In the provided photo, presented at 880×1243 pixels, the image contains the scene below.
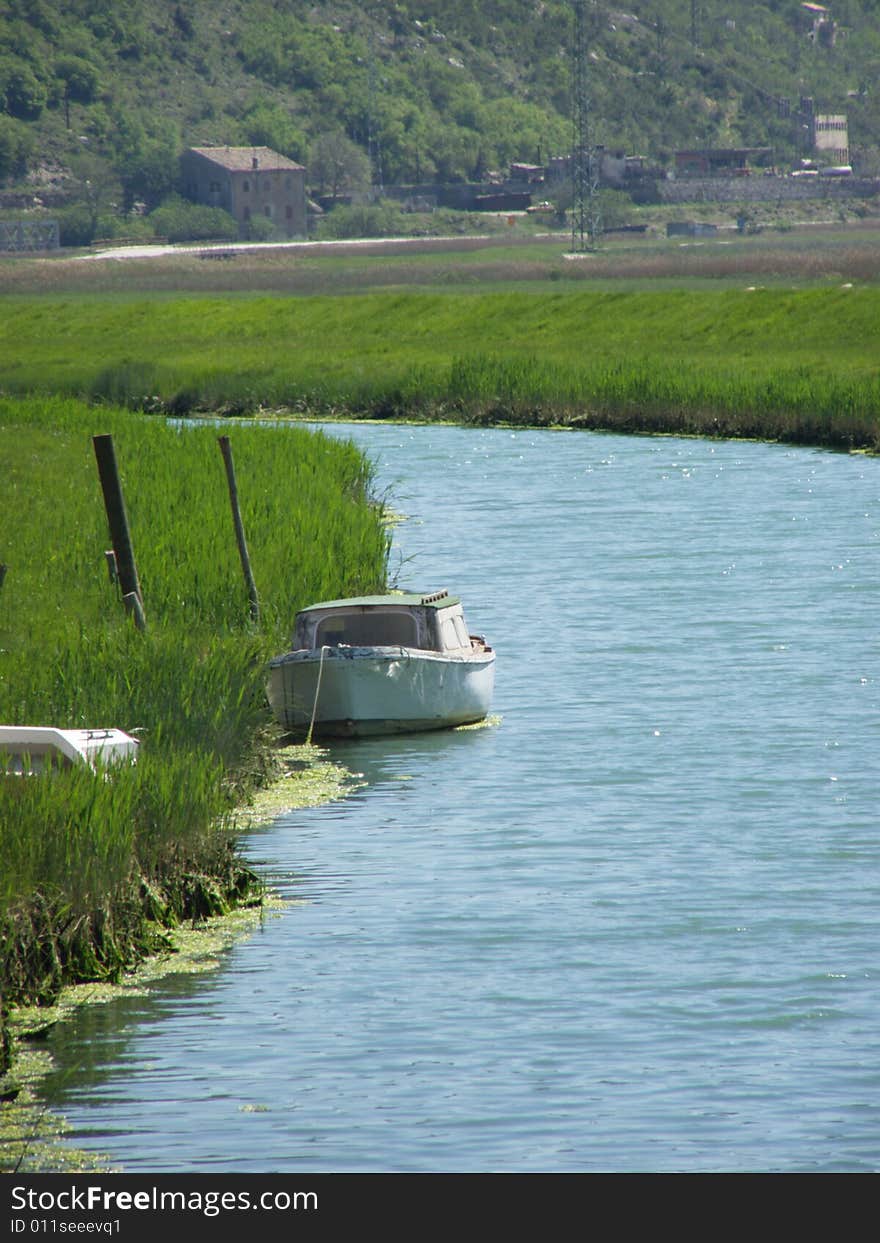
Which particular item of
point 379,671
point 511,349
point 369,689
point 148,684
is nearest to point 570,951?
point 148,684

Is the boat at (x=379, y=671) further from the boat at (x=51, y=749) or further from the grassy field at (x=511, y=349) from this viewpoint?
the grassy field at (x=511, y=349)

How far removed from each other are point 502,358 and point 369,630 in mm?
44781

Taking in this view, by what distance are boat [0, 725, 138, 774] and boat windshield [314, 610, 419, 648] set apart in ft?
24.0

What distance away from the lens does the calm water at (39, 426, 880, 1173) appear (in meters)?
12.6

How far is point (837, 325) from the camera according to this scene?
234 feet

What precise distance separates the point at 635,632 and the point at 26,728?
15.6 meters

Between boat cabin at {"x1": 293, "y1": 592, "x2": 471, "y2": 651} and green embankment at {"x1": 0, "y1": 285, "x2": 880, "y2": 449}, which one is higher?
boat cabin at {"x1": 293, "y1": 592, "x2": 471, "y2": 651}

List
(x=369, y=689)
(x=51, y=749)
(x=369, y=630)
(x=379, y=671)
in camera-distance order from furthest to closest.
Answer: (x=369, y=630)
(x=369, y=689)
(x=379, y=671)
(x=51, y=749)

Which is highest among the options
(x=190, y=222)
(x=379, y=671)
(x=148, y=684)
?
(x=148, y=684)

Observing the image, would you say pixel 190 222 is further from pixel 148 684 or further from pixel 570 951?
pixel 570 951

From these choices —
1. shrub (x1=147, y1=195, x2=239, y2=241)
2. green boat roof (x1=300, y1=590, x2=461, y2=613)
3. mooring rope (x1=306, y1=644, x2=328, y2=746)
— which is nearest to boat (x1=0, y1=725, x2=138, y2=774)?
mooring rope (x1=306, y1=644, x2=328, y2=746)

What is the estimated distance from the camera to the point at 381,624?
973 inches

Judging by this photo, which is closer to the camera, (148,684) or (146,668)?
(148,684)

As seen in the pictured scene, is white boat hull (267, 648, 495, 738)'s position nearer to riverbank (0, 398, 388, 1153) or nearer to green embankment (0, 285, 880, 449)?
riverbank (0, 398, 388, 1153)
